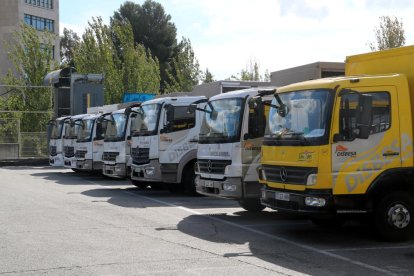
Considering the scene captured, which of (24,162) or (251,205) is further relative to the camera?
(24,162)

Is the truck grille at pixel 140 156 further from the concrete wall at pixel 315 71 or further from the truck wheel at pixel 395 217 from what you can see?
the truck wheel at pixel 395 217

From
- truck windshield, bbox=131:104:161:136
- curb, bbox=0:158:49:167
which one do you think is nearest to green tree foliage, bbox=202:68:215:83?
curb, bbox=0:158:49:167

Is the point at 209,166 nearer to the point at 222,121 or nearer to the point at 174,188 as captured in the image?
the point at 222,121

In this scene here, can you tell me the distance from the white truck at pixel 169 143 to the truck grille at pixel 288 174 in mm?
5598

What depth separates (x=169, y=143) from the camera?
1598cm

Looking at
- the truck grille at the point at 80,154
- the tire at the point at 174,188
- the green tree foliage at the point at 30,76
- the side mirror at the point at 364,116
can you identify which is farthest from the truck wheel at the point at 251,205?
the green tree foliage at the point at 30,76

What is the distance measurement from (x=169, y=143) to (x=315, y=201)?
7.32m

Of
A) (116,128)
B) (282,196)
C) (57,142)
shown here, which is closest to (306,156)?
(282,196)

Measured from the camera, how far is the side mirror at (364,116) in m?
9.14

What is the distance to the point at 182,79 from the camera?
171 ft

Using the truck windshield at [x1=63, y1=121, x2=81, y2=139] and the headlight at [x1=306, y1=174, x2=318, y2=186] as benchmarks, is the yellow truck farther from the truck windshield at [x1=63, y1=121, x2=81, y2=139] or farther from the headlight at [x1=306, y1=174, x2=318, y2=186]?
the truck windshield at [x1=63, y1=121, x2=81, y2=139]

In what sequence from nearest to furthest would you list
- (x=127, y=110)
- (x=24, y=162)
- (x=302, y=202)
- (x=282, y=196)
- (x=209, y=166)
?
1. (x=302, y=202)
2. (x=282, y=196)
3. (x=209, y=166)
4. (x=127, y=110)
5. (x=24, y=162)

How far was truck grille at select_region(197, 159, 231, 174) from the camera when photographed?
12.1 m

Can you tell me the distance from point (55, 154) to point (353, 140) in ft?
64.1
